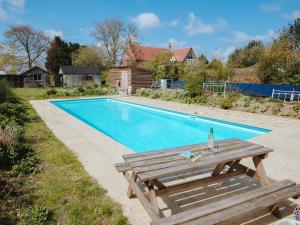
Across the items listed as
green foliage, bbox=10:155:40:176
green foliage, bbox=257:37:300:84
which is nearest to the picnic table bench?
green foliage, bbox=10:155:40:176

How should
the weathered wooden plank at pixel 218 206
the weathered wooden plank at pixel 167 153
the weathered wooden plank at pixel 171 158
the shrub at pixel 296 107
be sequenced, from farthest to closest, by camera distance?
the shrub at pixel 296 107, the weathered wooden plank at pixel 167 153, the weathered wooden plank at pixel 171 158, the weathered wooden plank at pixel 218 206

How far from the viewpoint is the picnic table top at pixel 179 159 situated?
2.11m

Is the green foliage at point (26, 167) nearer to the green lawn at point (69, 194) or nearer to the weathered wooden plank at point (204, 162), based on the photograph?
the green lawn at point (69, 194)

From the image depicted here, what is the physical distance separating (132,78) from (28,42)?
22.6 metres

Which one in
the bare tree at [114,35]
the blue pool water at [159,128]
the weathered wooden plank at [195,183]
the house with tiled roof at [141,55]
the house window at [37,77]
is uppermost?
the bare tree at [114,35]

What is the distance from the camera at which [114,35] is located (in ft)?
103

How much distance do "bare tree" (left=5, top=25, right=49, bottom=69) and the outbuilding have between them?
8.51 meters

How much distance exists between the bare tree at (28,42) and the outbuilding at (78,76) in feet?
27.9

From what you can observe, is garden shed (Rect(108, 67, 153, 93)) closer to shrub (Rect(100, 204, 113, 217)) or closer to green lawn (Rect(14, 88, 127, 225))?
green lawn (Rect(14, 88, 127, 225))

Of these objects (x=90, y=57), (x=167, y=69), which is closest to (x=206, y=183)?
(x=167, y=69)

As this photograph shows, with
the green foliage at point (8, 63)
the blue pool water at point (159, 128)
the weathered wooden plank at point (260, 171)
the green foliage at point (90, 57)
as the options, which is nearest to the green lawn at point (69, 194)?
the weathered wooden plank at point (260, 171)

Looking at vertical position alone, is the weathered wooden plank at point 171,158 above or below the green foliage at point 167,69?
below

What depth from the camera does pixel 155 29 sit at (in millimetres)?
28219

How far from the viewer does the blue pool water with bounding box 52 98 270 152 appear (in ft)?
23.1
